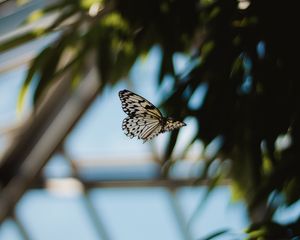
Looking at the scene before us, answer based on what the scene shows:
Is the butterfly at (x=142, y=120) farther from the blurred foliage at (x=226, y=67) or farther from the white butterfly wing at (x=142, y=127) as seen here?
the blurred foliage at (x=226, y=67)

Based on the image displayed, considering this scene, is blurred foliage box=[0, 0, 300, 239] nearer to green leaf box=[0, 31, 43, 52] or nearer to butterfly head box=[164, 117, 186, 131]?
green leaf box=[0, 31, 43, 52]

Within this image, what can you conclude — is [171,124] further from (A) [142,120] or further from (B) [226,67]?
(B) [226,67]

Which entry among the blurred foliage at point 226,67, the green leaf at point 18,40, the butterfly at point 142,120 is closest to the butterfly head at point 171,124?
the butterfly at point 142,120

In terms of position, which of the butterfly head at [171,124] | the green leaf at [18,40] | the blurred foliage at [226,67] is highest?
the green leaf at [18,40]

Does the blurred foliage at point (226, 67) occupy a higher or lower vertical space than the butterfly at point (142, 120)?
higher

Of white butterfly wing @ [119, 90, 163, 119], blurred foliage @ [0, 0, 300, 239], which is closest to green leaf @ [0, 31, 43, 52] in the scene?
blurred foliage @ [0, 0, 300, 239]

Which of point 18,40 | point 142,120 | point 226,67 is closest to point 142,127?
point 142,120

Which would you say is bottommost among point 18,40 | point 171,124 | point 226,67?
point 171,124
